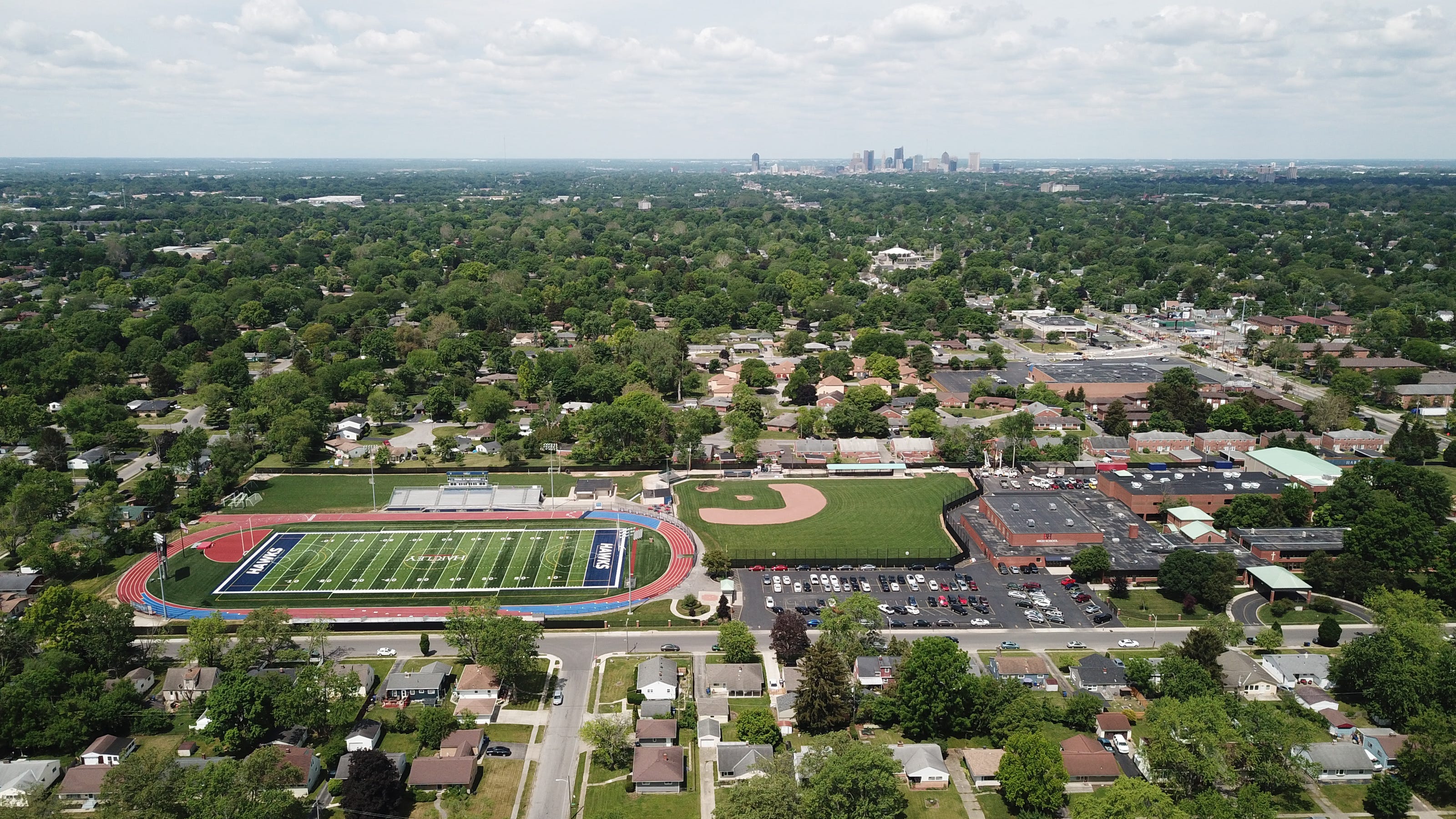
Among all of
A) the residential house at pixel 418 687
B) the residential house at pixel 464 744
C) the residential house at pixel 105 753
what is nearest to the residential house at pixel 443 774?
the residential house at pixel 464 744

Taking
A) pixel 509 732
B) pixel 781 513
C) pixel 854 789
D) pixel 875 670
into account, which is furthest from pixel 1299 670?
pixel 509 732

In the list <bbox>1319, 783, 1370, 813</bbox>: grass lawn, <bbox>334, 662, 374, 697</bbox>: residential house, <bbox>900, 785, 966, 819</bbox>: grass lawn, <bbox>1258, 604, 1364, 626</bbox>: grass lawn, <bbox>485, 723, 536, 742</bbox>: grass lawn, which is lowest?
<bbox>1319, 783, 1370, 813</bbox>: grass lawn

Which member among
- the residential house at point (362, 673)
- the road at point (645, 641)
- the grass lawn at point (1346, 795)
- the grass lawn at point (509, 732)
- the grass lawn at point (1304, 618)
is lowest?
the grass lawn at point (1346, 795)

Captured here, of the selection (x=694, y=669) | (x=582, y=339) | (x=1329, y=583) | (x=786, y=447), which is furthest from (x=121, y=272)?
(x=1329, y=583)

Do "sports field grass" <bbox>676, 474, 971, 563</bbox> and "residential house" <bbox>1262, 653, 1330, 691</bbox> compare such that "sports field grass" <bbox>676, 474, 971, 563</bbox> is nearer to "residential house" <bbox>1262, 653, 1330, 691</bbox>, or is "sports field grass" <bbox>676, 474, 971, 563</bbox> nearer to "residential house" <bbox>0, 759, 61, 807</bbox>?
"residential house" <bbox>1262, 653, 1330, 691</bbox>

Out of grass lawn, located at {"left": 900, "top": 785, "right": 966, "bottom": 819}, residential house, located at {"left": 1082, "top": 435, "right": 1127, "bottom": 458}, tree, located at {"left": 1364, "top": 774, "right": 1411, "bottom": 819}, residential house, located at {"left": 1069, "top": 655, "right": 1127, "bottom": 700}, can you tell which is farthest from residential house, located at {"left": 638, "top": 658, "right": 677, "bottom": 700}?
residential house, located at {"left": 1082, "top": 435, "right": 1127, "bottom": 458}

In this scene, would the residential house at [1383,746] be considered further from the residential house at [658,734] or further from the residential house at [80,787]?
the residential house at [80,787]
